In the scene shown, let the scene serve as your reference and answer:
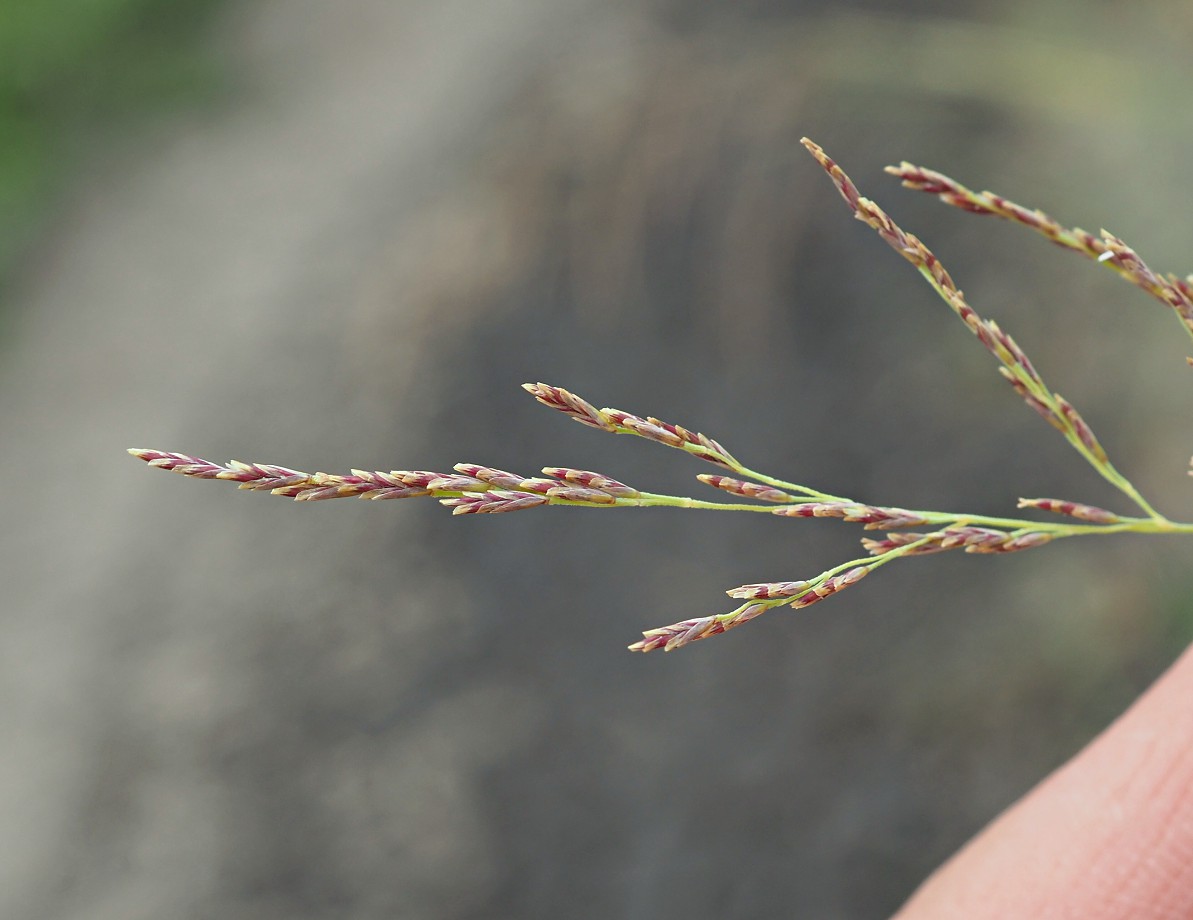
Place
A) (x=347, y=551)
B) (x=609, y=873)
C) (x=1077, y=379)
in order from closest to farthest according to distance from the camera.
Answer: (x=609, y=873) → (x=1077, y=379) → (x=347, y=551)

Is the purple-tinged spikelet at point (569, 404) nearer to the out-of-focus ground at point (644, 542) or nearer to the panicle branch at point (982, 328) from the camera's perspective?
the panicle branch at point (982, 328)

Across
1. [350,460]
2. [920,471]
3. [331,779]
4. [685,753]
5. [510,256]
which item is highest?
[510,256]

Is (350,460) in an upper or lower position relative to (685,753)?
upper

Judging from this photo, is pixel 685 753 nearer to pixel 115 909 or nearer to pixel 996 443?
pixel 996 443

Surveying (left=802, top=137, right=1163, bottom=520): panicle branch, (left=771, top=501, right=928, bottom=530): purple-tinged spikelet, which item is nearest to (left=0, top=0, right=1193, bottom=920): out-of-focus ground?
(left=802, top=137, right=1163, bottom=520): panicle branch

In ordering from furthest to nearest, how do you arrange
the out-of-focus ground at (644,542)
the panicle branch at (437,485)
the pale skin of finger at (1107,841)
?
the out-of-focus ground at (644,542) → the pale skin of finger at (1107,841) → the panicle branch at (437,485)

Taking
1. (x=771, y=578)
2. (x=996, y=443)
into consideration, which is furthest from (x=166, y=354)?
(x=996, y=443)

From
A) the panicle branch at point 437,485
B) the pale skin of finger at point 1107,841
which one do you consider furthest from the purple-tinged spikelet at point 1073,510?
the pale skin of finger at point 1107,841
